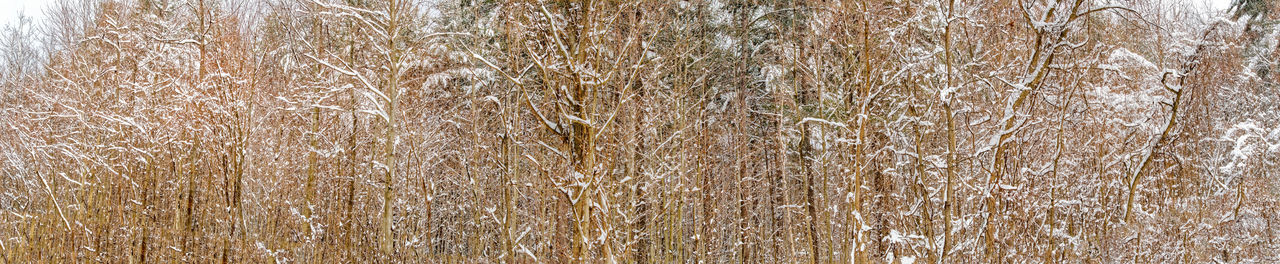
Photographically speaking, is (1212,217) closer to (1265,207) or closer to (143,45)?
(1265,207)

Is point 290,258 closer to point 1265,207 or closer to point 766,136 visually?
point 766,136

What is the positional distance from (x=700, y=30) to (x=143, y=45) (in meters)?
7.94

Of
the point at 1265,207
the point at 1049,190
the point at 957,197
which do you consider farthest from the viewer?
the point at 1265,207

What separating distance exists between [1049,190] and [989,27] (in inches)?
50.7

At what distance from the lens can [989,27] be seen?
5.50 meters

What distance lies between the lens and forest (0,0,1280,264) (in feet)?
18.0

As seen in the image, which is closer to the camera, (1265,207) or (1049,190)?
(1049,190)

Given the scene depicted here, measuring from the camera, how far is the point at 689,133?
41.0ft

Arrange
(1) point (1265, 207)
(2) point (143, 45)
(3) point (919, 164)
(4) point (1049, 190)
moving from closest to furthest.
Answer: (3) point (919, 164), (4) point (1049, 190), (1) point (1265, 207), (2) point (143, 45)

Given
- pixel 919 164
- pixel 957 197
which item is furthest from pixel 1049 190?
pixel 919 164

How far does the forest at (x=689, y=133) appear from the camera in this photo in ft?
18.0

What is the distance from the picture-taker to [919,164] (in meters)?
5.18

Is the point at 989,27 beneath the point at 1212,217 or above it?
above

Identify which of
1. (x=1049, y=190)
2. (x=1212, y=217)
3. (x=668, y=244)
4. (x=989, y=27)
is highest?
(x=989, y=27)
